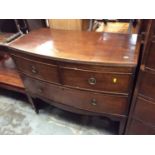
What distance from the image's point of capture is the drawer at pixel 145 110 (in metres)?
0.97

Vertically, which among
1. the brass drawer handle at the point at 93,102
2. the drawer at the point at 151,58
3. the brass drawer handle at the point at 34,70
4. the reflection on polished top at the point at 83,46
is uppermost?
the drawer at the point at 151,58

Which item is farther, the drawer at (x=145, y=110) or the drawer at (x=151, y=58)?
the drawer at (x=145, y=110)

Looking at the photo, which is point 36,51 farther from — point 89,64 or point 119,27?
point 119,27

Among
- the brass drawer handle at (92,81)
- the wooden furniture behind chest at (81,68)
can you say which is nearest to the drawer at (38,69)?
the wooden furniture behind chest at (81,68)

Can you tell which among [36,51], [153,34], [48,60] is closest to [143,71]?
[153,34]

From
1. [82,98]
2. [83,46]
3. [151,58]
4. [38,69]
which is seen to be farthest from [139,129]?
[38,69]

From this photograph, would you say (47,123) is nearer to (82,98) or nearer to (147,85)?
(82,98)

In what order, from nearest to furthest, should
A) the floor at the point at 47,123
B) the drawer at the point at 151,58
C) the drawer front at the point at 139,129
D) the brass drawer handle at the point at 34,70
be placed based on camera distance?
the drawer at the point at 151,58, the drawer front at the point at 139,129, the brass drawer handle at the point at 34,70, the floor at the point at 47,123

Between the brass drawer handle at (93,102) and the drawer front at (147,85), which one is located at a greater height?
the drawer front at (147,85)

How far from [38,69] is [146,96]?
2.60 ft

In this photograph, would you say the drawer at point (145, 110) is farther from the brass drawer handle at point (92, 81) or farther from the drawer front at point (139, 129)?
the brass drawer handle at point (92, 81)

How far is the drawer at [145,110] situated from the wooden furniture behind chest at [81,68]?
7 centimetres
